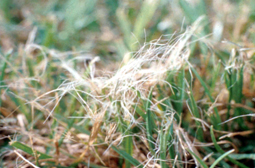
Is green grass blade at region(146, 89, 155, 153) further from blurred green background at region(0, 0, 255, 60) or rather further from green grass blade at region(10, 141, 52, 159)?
blurred green background at region(0, 0, 255, 60)

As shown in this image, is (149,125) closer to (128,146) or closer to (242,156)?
(128,146)

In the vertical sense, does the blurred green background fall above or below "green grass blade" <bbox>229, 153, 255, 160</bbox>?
above

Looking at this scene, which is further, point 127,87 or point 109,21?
point 109,21

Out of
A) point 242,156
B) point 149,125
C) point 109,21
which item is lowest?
point 242,156

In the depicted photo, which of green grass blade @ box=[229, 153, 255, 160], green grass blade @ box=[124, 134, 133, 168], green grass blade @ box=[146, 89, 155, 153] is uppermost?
green grass blade @ box=[146, 89, 155, 153]

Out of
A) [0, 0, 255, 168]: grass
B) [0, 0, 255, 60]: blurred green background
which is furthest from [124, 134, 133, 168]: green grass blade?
[0, 0, 255, 60]: blurred green background

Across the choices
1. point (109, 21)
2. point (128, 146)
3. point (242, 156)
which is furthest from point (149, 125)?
point (109, 21)

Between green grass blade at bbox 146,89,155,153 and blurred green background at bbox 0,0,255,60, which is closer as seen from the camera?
green grass blade at bbox 146,89,155,153

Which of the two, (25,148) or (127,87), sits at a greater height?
(127,87)

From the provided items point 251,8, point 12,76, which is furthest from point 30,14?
point 251,8
